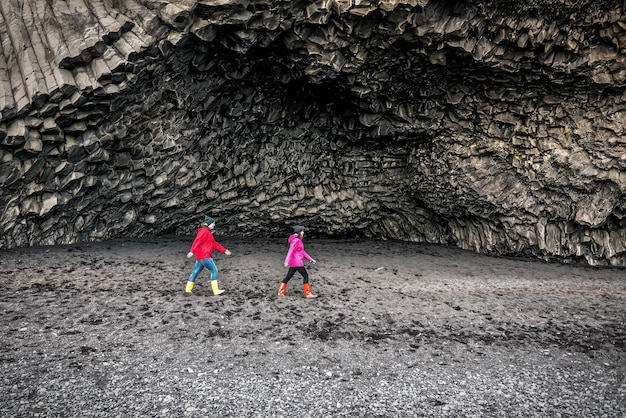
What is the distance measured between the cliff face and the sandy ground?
8.91 feet

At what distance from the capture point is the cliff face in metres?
12.4

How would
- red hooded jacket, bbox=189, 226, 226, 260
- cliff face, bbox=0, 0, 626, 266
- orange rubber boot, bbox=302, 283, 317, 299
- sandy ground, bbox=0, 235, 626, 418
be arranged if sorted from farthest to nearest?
cliff face, bbox=0, 0, 626, 266
orange rubber boot, bbox=302, 283, 317, 299
red hooded jacket, bbox=189, 226, 226, 260
sandy ground, bbox=0, 235, 626, 418

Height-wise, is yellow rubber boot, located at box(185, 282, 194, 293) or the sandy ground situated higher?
yellow rubber boot, located at box(185, 282, 194, 293)

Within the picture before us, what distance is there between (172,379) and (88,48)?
406 inches

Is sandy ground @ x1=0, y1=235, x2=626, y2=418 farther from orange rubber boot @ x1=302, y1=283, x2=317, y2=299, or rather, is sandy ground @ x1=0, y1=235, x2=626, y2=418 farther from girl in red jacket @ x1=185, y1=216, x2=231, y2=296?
girl in red jacket @ x1=185, y1=216, x2=231, y2=296

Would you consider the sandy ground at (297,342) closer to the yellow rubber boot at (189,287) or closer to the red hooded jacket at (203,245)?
the yellow rubber boot at (189,287)

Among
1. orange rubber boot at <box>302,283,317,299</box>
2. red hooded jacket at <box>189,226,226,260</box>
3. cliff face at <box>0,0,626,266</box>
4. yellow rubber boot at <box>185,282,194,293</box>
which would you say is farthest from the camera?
cliff face at <box>0,0,626,266</box>

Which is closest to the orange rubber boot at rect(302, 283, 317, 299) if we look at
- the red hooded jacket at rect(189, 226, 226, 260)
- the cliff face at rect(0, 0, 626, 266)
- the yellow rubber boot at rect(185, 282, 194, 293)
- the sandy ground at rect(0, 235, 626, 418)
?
the sandy ground at rect(0, 235, 626, 418)

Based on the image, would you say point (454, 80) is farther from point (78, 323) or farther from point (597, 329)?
point (78, 323)

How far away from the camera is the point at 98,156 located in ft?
44.1

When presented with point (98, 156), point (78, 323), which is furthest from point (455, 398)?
point (98, 156)

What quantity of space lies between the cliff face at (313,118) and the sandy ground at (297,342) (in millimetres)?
2716

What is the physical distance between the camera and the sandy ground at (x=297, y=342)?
572cm

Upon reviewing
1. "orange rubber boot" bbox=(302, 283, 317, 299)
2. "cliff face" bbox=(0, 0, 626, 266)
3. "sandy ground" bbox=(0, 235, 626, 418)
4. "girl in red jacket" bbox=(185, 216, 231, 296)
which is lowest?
"sandy ground" bbox=(0, 235, 626, 418)
